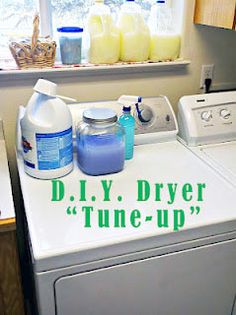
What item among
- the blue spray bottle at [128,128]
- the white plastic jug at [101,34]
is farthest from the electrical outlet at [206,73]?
the blue spray bottle at [128,128]

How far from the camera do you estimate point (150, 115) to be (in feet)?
4.50

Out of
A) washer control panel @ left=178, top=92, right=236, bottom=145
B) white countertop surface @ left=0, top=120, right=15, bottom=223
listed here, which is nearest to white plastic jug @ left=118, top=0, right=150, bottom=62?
washer control panel @ left=178, top=92, right=236, bottom=145

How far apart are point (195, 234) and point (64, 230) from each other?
0.37 meters

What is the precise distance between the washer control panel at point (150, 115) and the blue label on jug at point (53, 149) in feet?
0.75

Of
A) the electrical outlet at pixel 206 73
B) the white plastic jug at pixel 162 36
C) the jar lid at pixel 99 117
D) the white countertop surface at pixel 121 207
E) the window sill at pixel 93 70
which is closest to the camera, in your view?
the white countertop surface at pixel 121 207

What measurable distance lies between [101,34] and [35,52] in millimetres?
298

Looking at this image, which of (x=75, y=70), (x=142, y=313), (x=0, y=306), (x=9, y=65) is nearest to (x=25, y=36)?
(x=9, y=65)

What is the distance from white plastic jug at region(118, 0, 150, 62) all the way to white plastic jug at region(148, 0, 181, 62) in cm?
5

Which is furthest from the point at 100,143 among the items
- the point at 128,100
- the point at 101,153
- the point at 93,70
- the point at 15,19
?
the point at 15,19

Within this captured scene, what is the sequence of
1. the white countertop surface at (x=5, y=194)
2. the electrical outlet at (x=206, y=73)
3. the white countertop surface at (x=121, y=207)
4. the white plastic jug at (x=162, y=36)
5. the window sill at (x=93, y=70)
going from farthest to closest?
Result: 1. the electrical outlet at (x=206, y=73)
2. the white plastic jug at (x=162, y=36)
3. the window sill at (x=93, y=70)
4. the white countertop surface at (x=5, y=194)
5. the white countertop surface at (x=121, y=207)

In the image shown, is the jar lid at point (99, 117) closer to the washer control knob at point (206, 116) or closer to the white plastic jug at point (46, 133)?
the white plastic jug at point (46, 133)

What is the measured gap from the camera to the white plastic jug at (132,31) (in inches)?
56.7

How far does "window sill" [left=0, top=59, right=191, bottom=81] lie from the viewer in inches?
53.2

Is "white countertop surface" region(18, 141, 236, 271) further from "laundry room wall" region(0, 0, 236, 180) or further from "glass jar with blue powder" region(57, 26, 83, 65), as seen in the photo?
"glass jar with blue powder" region(57, 26, 83, 65)
